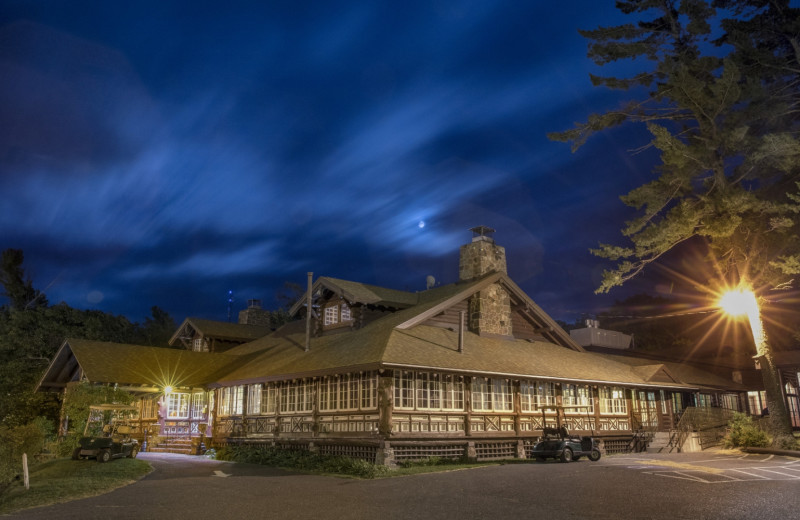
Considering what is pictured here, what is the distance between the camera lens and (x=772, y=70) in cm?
2716

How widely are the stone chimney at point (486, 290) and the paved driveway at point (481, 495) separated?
10305 millimetres

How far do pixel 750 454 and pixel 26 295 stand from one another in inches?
2718

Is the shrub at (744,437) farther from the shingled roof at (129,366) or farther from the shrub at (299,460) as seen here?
the shingled roof at (129,366)

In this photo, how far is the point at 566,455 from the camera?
21641 millimetres

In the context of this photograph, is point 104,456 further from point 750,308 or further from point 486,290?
point 750,308

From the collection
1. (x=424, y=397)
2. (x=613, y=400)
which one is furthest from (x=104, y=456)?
(x=613, y=400)

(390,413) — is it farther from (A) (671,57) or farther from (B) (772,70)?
(B) (772,70)

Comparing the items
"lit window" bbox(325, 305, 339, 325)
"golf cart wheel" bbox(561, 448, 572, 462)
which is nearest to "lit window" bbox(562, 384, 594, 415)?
"golf cart wheel" bbox(561, 448, 572, 462)

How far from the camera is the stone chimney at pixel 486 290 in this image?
1129 inches

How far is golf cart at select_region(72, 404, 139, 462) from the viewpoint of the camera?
2323cm

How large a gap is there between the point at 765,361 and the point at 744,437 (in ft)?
10.6

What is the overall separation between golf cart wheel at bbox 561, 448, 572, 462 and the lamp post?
29.5 ft

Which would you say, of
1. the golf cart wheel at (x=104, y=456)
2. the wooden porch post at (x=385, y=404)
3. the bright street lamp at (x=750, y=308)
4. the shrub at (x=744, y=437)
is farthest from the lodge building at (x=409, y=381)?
the golf cart wheel at (x=104, y=456)

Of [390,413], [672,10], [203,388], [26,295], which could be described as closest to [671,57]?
[672,10]
